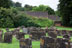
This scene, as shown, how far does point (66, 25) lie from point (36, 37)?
35.6 metres

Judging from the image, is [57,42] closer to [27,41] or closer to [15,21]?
[27,41]

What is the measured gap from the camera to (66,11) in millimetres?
52375

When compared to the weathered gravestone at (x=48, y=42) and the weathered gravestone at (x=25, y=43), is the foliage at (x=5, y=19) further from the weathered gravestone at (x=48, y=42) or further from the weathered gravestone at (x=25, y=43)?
the weathered gravestone at (x=48, y=42)

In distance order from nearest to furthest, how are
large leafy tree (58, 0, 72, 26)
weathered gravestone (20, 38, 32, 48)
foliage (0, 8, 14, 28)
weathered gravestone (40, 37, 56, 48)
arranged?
weathered gravestone (40, 37, 56, 48) < weathered gravestone (20, 38, 32, 48) < foliage (0, 8, 14, 28) < large leafy tree (58, 0, 72, 26)

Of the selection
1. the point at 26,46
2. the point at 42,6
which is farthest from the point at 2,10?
the point at 42,6

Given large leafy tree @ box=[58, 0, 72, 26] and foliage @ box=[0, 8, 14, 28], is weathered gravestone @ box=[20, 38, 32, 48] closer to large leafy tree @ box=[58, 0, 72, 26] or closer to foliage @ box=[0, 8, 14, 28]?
foliage @ box=[0, 8, 14, 28]

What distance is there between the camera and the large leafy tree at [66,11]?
52.3 metres

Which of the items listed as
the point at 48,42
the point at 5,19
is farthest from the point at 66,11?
the point at 48,42

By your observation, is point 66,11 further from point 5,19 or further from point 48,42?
point 48,42

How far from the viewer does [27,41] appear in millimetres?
12742

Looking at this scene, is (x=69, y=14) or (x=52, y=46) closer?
(x=52, y=46)

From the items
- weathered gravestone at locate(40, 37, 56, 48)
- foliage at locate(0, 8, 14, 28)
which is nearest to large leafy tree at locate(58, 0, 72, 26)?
foliage at locate(0, 8, 14, 28)

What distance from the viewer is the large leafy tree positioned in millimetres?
52281

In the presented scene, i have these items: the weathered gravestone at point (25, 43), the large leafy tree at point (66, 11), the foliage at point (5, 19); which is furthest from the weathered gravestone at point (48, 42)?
the large leafy tree at point (66, 11)
